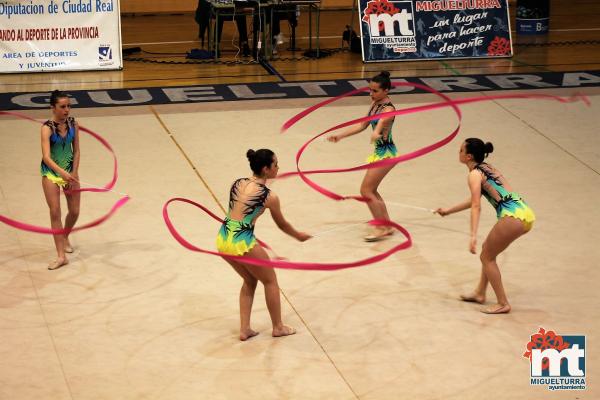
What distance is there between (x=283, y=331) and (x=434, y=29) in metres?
9.51

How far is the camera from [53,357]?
6.61 meters

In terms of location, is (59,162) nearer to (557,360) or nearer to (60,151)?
(60,151)

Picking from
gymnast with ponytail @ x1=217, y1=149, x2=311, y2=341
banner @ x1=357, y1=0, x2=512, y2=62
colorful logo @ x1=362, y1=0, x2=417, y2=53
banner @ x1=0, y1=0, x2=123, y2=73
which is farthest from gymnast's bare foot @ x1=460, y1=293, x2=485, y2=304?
banner @ x1=0, y1=0, x2=123, y2=73

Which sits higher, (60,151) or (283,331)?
(60,151)

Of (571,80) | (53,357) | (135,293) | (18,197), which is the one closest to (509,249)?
(135,293)

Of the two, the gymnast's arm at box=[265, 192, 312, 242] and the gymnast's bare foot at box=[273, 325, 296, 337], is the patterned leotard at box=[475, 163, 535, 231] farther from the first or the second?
the gymnast's bare foot at box=[273, 325, 296, 337]

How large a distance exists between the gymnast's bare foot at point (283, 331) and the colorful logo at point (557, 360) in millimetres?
1664

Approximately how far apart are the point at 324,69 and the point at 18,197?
6523 millimetres

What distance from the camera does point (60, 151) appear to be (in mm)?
7965

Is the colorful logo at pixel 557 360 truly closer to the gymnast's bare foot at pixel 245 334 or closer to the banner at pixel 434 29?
the gymnast's bare foot at pixel 245 334

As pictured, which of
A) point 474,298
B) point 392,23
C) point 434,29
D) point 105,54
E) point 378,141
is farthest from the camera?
point 434,29

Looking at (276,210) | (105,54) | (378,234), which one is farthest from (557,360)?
(105,54)

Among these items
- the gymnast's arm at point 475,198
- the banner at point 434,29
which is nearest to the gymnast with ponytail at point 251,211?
the gymnast's arm at point 475,198

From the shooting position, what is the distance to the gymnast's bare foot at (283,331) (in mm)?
6891
